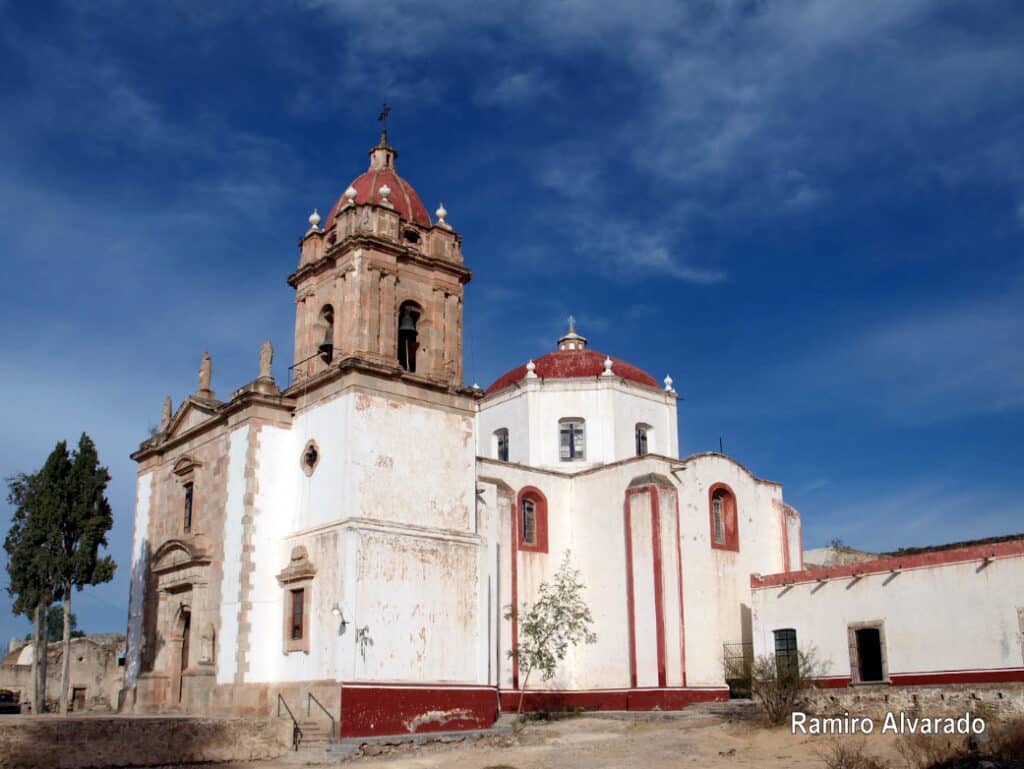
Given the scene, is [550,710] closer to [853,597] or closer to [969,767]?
[853,597]

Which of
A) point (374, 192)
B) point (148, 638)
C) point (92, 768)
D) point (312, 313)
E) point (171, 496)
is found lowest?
point (92, 768)

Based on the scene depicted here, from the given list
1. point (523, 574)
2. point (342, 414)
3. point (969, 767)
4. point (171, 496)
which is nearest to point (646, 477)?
point (523, 574)

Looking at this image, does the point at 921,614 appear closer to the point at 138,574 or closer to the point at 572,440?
the point at 572,440

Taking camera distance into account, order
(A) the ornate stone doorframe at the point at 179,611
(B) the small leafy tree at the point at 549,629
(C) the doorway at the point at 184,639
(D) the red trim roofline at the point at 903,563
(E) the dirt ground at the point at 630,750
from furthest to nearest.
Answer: (B) the small leafy tree at the point at 549,629
(C) the doorway at the point at 184,639
(A) the ornate stone doorframe at the point at 179,611
(D) the red trim roofline at the point at 903,563
(E) the dirt ground at the point at 630,750

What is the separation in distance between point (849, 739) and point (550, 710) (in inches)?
429

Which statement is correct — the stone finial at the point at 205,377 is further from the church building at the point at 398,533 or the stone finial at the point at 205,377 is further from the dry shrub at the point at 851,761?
the dry shrub at the point at 851,761

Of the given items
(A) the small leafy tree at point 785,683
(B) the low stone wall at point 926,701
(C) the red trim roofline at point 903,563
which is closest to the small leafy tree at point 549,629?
(C) the red trim roofline at point 903,563

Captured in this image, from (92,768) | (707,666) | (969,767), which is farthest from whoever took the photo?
(707,666)

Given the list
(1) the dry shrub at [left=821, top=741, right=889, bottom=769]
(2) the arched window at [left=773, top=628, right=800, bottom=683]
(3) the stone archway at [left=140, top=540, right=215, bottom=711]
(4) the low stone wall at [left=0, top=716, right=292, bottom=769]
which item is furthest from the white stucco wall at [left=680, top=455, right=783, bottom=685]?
(3) the stone archway at [left=140, top=540, right=215, bottom=711]

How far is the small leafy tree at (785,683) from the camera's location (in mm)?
22750

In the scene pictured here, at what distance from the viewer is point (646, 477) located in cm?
3089

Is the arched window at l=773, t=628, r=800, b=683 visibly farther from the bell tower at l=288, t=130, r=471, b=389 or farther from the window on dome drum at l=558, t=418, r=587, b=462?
the bell tower at l=288, t=130, r=471, b=389

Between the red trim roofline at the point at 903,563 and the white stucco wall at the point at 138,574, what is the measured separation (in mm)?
16998

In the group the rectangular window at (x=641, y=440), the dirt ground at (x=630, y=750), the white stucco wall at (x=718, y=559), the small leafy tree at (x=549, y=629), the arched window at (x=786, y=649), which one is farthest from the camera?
the rectangular window at (x=641, y=440)
